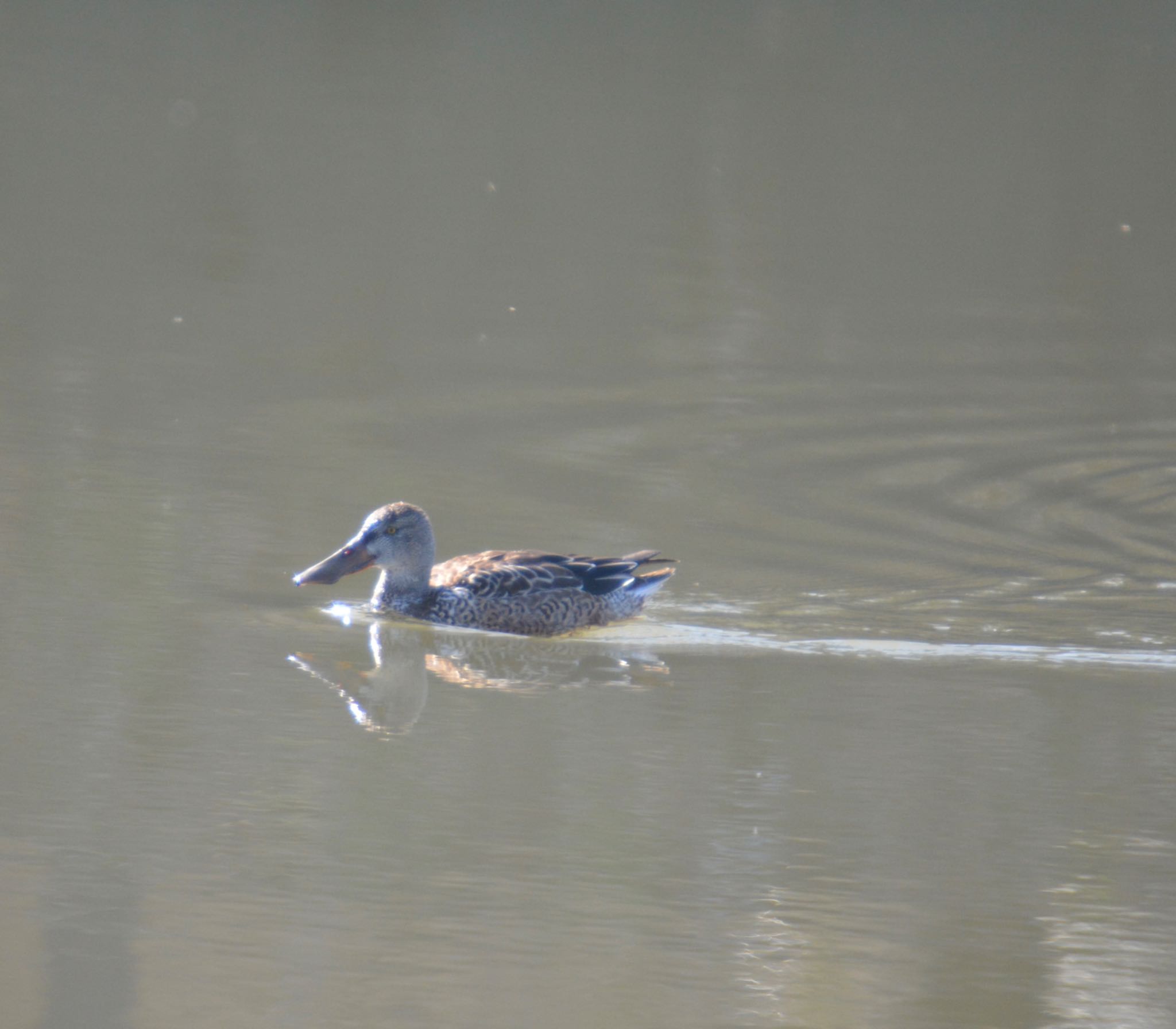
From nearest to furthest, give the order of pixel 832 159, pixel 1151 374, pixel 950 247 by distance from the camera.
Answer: pixel 1151 374, pixel 950 247, pixel 832 159

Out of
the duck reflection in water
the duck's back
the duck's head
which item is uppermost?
the duck's head

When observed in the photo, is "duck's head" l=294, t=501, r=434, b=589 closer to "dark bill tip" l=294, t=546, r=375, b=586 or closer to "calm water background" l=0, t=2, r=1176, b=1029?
"dark bill tip" l=294, t=546, r=375, b=586

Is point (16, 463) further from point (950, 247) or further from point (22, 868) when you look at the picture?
point (950, 247)

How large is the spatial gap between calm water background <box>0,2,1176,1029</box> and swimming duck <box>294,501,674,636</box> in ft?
0.41

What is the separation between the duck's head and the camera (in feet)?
27.0

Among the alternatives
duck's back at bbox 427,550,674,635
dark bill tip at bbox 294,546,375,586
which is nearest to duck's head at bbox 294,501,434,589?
dark bill tip at bbox 294,546,375,586

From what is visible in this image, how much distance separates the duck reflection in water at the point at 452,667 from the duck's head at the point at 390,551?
21 cm

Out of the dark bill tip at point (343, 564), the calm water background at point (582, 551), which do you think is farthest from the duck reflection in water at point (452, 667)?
the dark bill tip at point (343, 564)

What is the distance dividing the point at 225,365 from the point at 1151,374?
6.04 meters

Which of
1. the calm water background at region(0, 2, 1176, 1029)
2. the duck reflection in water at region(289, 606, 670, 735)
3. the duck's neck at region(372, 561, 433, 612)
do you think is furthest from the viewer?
the duck's neck at region(372, 561, 433, 612)

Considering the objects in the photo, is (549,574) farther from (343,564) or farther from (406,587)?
(343,564)

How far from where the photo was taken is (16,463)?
31.7ft

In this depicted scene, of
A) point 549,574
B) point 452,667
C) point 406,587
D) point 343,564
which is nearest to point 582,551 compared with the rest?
point 549,574

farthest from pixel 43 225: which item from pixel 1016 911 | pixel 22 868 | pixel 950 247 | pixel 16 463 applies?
pixel 1016 911
